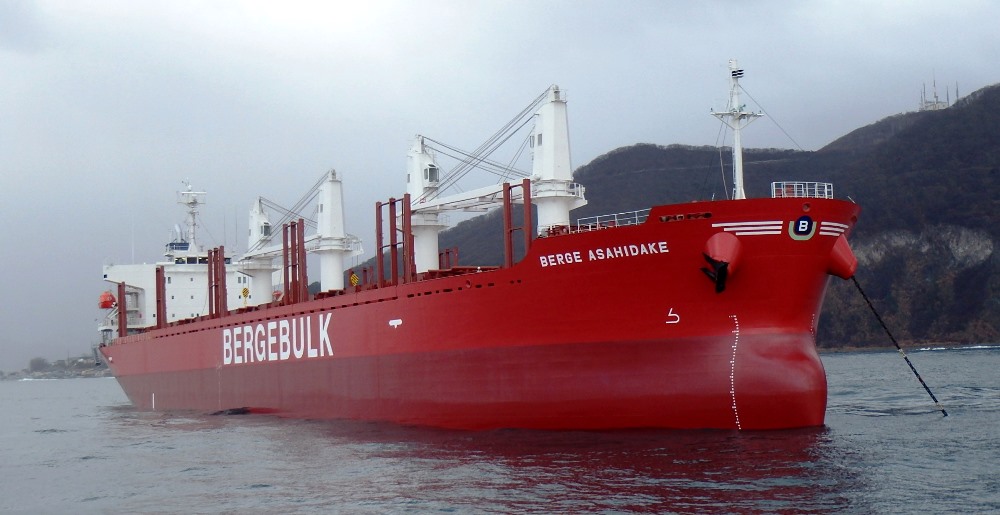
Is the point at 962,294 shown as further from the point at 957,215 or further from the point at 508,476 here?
the point at 508,476

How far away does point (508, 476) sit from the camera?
44.2 ft

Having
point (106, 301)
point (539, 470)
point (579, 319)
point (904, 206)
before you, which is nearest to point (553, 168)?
point (579, 319)

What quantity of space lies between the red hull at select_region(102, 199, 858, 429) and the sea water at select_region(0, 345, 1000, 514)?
0.53 meters

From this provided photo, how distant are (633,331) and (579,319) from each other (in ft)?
3.30

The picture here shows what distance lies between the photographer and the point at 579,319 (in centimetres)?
1700

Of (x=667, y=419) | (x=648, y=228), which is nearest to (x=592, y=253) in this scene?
(x=648, y=228)

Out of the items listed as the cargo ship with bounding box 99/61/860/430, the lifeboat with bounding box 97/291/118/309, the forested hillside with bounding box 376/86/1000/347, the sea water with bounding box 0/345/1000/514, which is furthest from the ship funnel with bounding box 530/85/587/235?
the forested hillside with bounding box 376/86/1000/347

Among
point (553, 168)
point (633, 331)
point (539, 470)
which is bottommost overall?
point (539, 470)

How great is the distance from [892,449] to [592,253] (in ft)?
18.1

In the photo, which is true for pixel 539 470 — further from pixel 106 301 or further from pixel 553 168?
pixel 106 301

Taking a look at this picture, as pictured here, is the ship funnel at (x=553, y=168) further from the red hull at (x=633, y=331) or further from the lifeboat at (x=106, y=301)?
the lifeboat at (x=106, y=301)

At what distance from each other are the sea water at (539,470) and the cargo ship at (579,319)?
1.93 feet

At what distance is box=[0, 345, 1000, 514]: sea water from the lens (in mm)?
11617

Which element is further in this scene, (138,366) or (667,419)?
(138,366)
